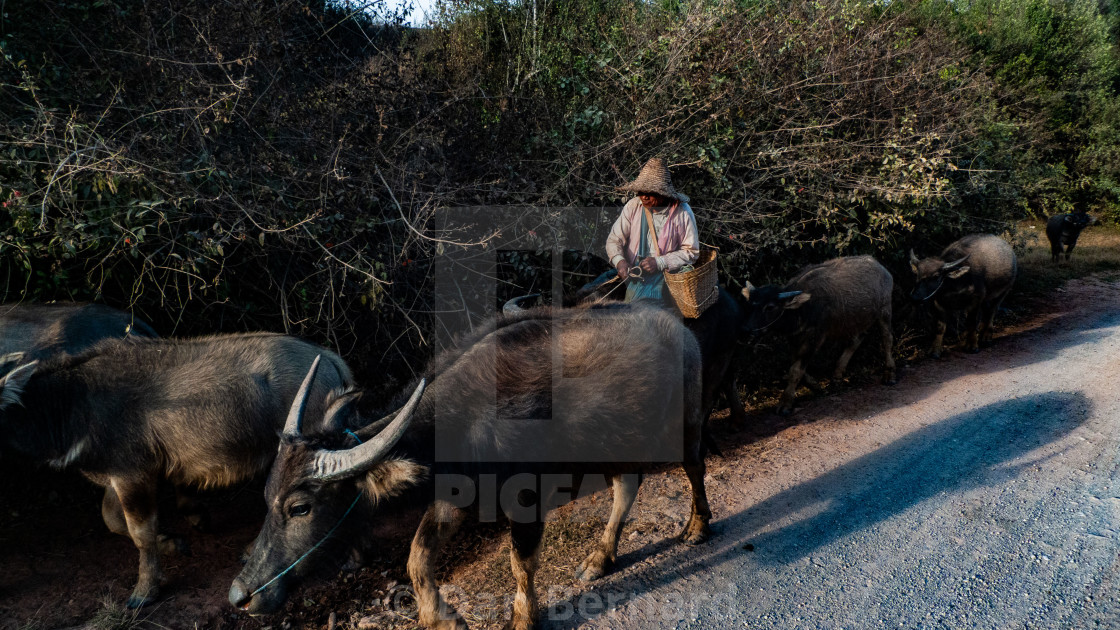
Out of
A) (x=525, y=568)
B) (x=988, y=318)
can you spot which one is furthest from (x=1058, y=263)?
(x=525, y=568)

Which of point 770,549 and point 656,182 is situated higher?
point 656,182

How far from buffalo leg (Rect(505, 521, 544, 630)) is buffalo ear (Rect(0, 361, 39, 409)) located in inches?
120

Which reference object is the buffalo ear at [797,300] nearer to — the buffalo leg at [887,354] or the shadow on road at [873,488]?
the shadow on road at [873,488]

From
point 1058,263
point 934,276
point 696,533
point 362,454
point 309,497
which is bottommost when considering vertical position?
point 1058,263

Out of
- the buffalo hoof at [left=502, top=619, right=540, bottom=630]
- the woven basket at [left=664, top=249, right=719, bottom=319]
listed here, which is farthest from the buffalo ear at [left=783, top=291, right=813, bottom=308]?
the buffalo hoof at [left=502, top=619, right=540, bottom=630]

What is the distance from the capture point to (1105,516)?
4457mm

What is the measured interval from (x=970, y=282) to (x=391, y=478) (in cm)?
938

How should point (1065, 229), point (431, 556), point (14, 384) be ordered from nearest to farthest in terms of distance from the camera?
1. point (431, 556)
2. point (14, 384)
3. point (1065, 229)

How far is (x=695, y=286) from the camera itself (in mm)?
4988

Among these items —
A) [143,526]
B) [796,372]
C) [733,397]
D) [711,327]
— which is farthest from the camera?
[796,372]

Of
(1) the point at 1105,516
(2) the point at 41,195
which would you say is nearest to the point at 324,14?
(2) the point at 41,195

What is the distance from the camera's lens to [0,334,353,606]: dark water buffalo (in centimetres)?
379

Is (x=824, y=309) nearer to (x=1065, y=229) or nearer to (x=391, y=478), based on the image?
(x=391, y=478)

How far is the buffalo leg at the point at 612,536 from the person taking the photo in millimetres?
3988
